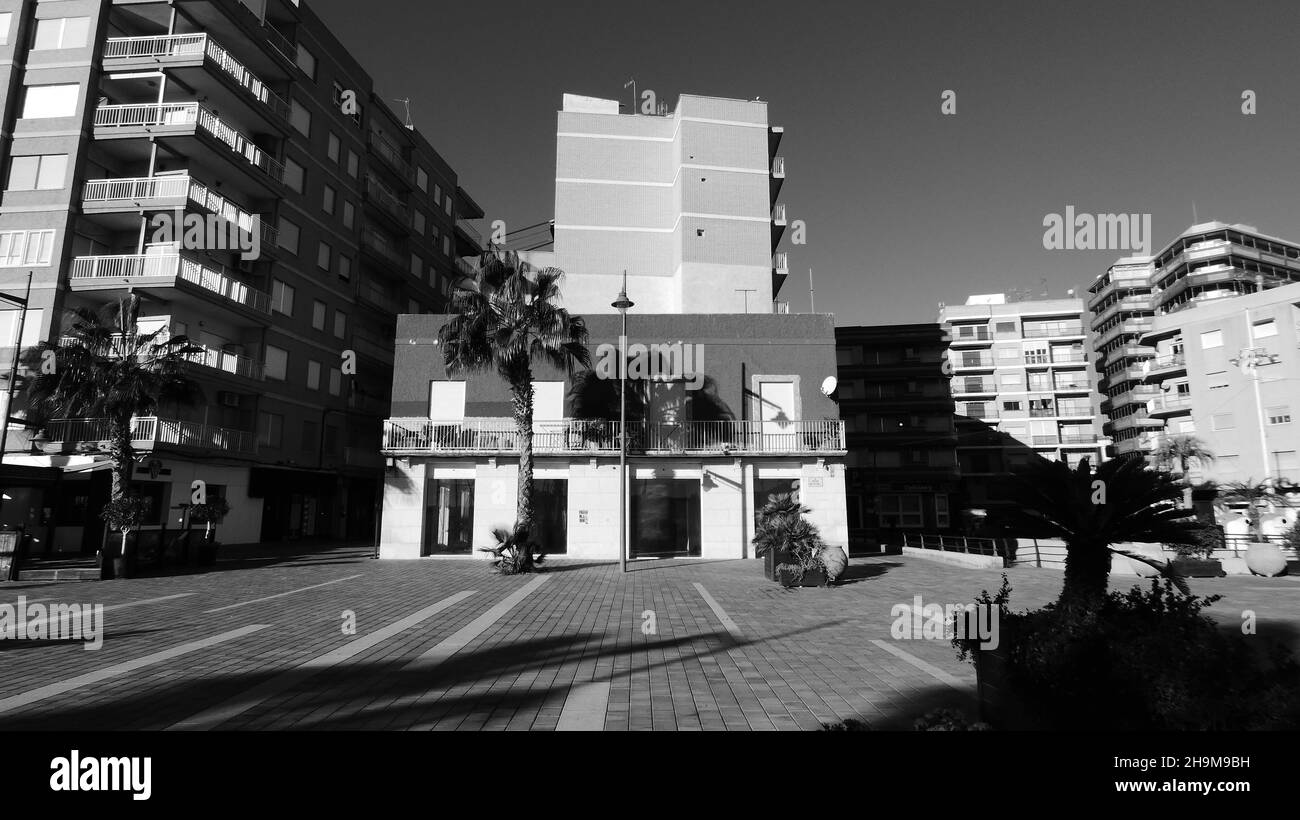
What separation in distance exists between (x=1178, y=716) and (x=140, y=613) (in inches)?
551

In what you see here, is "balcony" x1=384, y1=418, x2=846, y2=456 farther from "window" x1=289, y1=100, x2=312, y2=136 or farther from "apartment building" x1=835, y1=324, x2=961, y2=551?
"apartment building" x1=835, y1=324, x2=961, y2=551

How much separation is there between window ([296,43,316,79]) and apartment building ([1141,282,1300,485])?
56.9 meters

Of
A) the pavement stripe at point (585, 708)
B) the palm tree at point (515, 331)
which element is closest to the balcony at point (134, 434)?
the palm tree at point (515, 331)

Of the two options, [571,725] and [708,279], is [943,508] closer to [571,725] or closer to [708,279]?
[708,279]

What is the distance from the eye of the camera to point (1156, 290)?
69.1m

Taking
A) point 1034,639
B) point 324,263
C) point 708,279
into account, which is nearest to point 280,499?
point 324,263

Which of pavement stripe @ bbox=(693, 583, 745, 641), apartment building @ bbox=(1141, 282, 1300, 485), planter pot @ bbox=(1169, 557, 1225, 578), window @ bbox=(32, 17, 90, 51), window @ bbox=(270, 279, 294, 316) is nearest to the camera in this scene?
pavement stripe @ bbox=(693, 583, 745, 641)

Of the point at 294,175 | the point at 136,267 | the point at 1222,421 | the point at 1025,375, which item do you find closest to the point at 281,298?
the point at 294,175

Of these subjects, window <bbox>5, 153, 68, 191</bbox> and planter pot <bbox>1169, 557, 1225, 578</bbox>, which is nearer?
planter pot <bbox>1169, 557, 1225, 578</bbox>

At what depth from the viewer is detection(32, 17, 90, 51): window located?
28.7 m

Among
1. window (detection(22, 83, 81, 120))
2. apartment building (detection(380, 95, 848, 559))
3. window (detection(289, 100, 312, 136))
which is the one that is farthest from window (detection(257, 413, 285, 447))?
window (detection(289, 100, 312, 136))

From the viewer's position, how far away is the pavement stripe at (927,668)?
6.60 meters

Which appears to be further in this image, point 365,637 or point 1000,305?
point 1000,305
